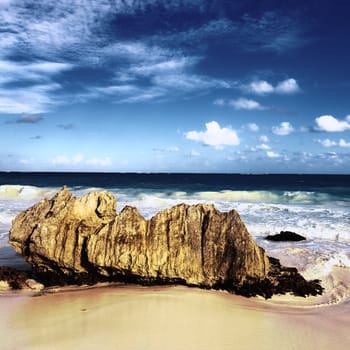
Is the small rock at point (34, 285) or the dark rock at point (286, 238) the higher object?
the dark rock at point (286, 238)

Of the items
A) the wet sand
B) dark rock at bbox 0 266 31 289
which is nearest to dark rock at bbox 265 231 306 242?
the wet sand

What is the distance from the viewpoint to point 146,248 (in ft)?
18.6

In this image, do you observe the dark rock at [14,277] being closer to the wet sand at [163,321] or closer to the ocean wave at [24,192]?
the wet sand at [163,321]

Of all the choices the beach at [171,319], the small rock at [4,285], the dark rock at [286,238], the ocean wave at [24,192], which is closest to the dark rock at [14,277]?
the small rock at [4,285]

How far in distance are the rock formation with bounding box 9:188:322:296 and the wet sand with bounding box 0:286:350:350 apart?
0.93 ft

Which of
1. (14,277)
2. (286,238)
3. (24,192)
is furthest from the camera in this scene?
(24,192)

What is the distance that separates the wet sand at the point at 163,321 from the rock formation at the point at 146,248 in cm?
28

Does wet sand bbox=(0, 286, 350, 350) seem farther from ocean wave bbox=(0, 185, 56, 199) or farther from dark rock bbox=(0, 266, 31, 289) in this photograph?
ocean wave bbox=(0, 185, 56, 199)

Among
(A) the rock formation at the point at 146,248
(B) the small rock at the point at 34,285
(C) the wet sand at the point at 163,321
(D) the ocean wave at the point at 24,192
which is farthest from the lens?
(D) the ocean wave at the point at 24,192

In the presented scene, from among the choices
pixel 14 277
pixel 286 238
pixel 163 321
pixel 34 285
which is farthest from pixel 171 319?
pixel 286 238

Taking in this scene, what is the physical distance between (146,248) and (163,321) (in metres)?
1.29

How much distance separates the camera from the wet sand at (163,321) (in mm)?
4121

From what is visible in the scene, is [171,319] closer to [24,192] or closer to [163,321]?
[163,321]

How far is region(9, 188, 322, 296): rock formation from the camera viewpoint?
5625 mm
